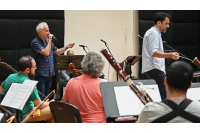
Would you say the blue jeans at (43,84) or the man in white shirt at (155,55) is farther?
the blue jeans at (43,84)

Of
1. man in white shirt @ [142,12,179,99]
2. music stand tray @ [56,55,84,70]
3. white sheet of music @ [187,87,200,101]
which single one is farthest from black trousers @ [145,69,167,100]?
music stand tray @ [56,55,84,70]

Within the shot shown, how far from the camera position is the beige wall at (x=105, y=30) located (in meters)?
5.64

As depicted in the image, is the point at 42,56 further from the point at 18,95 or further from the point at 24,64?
the point at 18,95

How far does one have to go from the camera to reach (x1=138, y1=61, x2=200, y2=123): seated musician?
126 cm

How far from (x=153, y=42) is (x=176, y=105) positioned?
2066mm

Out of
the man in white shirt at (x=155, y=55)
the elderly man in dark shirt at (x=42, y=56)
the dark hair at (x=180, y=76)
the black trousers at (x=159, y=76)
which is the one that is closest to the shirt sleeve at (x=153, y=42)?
the man in white shirt at (x=155, y=55)

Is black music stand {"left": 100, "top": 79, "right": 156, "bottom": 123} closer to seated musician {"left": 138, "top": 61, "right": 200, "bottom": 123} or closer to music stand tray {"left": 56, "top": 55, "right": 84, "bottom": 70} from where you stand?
seated musician {"left": 138, "top": 61, "right": 200, "bottom": 123}

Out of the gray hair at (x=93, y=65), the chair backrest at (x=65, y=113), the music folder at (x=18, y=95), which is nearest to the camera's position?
the chair backrest at (x=65, y=113)

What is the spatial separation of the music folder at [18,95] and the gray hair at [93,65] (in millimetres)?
553

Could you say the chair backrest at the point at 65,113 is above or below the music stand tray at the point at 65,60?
below

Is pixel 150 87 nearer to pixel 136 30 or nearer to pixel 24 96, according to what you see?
pixel 24 96

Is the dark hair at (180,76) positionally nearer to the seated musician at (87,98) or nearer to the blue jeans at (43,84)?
the seated musician at (87,98)

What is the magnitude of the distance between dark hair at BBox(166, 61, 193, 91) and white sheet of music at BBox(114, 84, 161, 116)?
62 centimetres

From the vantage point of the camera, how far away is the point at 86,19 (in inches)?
224
